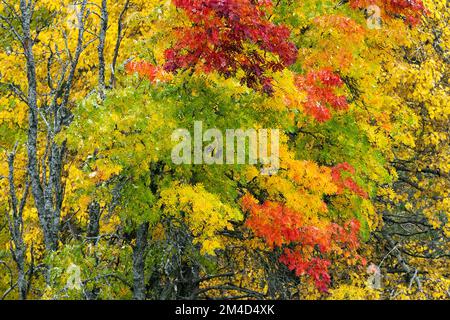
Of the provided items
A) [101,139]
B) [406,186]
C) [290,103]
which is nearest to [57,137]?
[101,139]

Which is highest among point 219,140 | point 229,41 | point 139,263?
point 229,41

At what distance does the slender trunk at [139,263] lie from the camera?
35.1ft

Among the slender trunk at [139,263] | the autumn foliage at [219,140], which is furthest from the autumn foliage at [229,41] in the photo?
the slender trunk at [139,263]

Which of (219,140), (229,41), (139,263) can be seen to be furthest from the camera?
(139,263)

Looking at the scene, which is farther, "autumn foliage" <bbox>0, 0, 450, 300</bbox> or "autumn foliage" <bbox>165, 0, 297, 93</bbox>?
"autumn foliage" <bbox>0, 0, 450, 300</bbox>

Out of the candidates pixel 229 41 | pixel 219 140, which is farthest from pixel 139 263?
pixel 229 41

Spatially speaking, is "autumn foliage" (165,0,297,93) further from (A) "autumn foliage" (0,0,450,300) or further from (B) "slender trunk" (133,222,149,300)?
(B) "slender trunk" (133,222,149,300)

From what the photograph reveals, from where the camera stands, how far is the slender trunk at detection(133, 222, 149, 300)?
1069cm

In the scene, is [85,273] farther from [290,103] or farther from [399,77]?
[399,77]

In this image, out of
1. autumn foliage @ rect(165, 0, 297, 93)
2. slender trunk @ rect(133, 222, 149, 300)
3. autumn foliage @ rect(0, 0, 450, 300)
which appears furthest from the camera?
slender trunk @ rect(133, 222, 149, 300)

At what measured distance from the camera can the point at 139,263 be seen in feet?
35.3

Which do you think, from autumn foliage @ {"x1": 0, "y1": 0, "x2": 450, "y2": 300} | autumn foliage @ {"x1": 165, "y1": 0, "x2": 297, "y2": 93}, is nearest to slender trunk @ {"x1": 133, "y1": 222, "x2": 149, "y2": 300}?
autumn foliage @ {"x1": 0, "y1": 0, "x2": 450, "y2": 300}

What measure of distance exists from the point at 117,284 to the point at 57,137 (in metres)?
2.60

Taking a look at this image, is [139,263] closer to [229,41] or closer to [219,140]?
[219,140]
